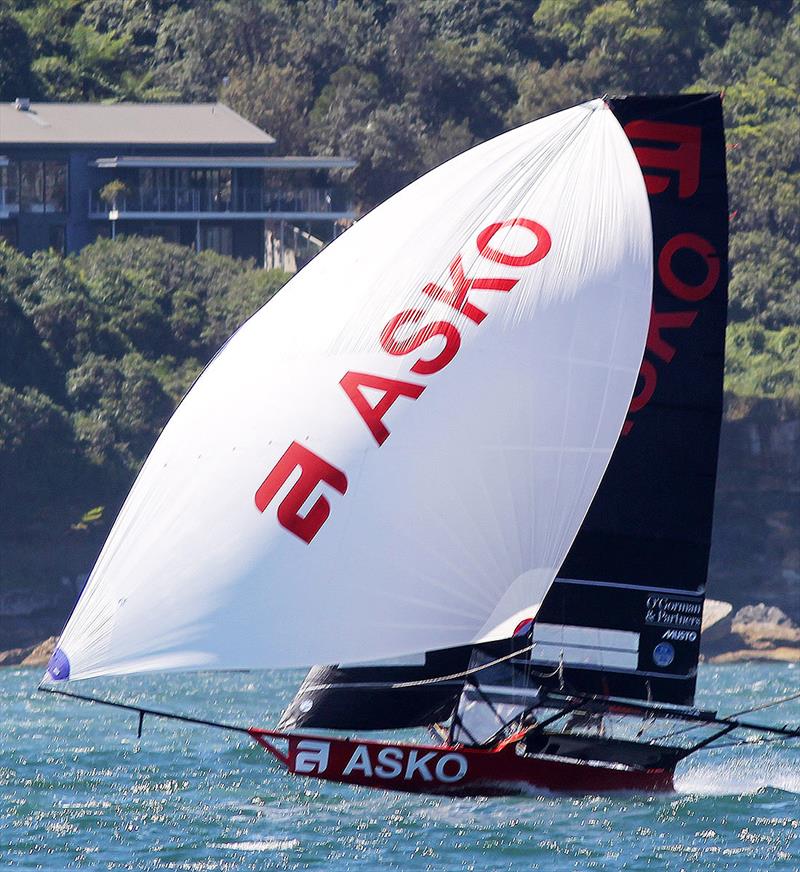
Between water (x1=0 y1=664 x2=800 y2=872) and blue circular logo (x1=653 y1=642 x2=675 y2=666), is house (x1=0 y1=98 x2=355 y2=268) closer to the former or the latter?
water (x1=0 y1=664 x2=800 y2=872)

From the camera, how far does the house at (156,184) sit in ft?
131

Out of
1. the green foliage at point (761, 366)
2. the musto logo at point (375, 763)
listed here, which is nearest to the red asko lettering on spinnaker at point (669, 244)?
the musto logo at point (375, 763)

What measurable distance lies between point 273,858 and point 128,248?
88.0ft

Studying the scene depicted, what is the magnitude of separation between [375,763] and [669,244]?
4.26 m

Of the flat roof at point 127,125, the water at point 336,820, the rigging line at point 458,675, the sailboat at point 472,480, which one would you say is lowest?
the water at point 336,820

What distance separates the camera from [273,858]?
1205 centimetres

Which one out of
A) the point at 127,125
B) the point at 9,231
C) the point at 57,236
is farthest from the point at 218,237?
the point at 9,231

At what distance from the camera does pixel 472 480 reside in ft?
42.1

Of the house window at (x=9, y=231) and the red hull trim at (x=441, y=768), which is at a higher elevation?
the house window at (x=9, y=231)

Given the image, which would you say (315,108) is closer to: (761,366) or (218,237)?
(218,237)

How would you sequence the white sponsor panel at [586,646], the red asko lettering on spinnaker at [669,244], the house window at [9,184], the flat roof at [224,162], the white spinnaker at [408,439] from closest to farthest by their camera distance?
the white spinnaker at [408,439] → the red asko lettering on spinnaker at [669,244] → the white sponsor panel at [586,646] → the house window at [9,184] → the flat roof at [224,162]

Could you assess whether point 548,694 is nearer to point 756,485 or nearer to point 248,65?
point 756,485

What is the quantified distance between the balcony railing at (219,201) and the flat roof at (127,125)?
1.28 meters

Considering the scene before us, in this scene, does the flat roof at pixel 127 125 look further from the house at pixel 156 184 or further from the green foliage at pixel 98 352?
the green foliage at pixel 98 352
